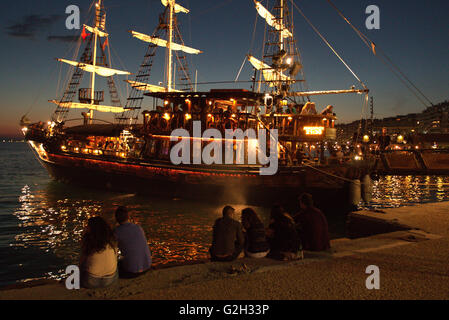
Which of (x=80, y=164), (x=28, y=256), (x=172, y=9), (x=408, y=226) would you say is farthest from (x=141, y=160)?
(x=172, y=9)

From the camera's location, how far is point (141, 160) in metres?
22.5

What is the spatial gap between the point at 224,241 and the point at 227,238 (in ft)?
0.28

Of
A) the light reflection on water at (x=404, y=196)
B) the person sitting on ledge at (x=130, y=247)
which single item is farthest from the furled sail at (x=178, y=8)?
the person sitting on ledge at (x=130, y=247)

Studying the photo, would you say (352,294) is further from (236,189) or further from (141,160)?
(141,160)

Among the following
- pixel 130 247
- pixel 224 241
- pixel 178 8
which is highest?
pixel 178 8

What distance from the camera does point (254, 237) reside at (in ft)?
19.2

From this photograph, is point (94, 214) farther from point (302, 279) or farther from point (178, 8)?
point (178, 8)

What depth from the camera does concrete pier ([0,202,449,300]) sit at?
4.46 m

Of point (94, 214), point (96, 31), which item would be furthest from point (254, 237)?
point (96, 31)

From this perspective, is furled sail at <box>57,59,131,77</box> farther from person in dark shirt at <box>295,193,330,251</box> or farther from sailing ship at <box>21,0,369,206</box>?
person in dark shirt at <box>295,193,330,251</box>

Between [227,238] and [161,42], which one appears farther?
[161,42]

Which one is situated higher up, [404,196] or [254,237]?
[254,237]

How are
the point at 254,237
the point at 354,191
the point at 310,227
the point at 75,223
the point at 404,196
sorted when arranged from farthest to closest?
the point at 404,196 → the point at 354,191 → the point at 75,223 → the point at 310,227 → the point at 254,237

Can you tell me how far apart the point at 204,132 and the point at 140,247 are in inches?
631
